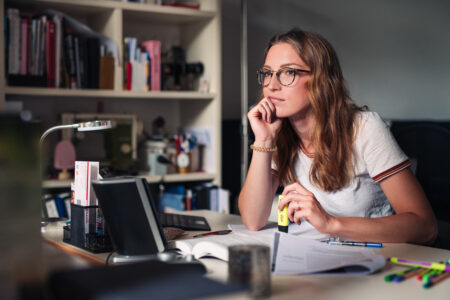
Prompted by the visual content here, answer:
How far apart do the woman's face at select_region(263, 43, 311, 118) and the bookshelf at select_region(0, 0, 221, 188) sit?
1.36 meters

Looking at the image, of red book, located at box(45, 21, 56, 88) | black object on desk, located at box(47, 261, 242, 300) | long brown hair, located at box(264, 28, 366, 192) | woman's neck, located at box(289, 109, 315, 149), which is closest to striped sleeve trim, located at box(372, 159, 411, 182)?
long brown hair, located at box(264, 28, 366, 192)

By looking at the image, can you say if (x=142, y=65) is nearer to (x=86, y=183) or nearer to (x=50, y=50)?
(x=50, y=50)

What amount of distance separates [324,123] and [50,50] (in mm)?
1663

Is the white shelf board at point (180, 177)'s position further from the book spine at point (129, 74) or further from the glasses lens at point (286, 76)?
the glasses lens at point (286, 76)

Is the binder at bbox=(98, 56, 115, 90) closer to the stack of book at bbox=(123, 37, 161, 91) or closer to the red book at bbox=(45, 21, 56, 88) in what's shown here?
the stack of book at bbox=(123, 37, 161, 91)

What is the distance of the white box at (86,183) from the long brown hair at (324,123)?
0.73 m

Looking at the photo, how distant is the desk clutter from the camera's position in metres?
1.03

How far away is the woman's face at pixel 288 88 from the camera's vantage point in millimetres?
1769

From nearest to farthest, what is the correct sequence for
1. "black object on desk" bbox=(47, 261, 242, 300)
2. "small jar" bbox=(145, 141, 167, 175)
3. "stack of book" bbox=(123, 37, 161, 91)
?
"black object on desk" bbox=(47, 261, 242, 300) → "stack of book" bbox=(123, 37, 161, 91) → "small jar" bbox=(145, 141, 167, 175)

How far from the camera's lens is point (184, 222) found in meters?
1.64

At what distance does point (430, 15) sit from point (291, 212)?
7.24ft

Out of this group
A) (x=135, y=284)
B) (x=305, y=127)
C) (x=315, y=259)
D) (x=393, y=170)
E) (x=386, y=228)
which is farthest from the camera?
(x=305, y=127)

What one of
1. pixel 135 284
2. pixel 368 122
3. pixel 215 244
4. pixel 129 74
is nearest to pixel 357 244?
pixel 215 244

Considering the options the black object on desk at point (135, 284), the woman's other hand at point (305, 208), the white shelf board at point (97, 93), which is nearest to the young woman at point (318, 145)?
the woman's other hand at point (305, 208)
